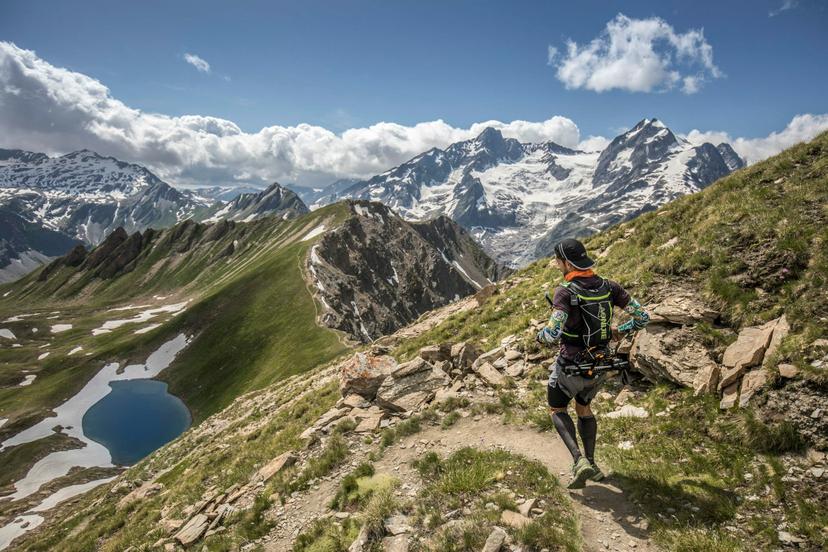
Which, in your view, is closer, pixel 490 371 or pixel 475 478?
Result: pixel 475 478

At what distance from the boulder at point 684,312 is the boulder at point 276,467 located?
13.2m

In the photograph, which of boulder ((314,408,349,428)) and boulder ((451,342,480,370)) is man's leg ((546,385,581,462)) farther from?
boulder ((314,408,349,428))

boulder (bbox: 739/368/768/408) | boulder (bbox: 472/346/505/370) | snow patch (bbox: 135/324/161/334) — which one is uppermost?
boulder (bbox: 739/368/768/408)

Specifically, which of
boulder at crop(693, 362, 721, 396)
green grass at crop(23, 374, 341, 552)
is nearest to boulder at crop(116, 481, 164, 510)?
green grass at crop(23, 374, 341, 552)

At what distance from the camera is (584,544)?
7496mm

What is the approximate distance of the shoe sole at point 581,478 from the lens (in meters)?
8.87

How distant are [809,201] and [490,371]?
12.5 meters

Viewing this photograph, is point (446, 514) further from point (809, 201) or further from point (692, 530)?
point (809, 201)

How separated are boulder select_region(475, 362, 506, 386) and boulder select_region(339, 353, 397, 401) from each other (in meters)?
4.45

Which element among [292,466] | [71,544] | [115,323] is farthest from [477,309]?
[115,323]

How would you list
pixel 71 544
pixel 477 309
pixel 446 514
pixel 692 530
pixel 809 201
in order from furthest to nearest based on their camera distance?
pixel 477 309, pixel 71 544, pixel 809 201, pixel 446 514, pixel 692 530

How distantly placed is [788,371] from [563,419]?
16.8 ft

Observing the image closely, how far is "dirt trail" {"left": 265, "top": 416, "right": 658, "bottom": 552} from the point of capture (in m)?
7.79

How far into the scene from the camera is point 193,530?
13.2m
